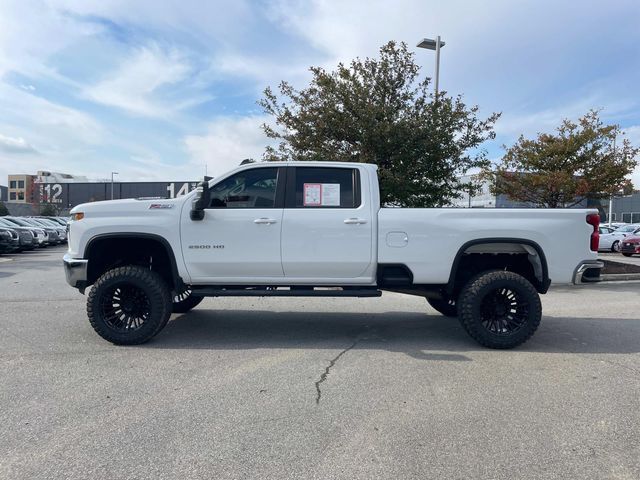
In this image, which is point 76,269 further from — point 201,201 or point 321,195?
point 321,195

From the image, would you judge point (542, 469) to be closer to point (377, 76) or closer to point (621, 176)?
point (377, 76)

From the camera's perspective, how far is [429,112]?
1095 centimetres

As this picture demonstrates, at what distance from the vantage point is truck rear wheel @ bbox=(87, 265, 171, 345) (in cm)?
550

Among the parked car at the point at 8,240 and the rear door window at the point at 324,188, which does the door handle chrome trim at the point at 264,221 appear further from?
the parked car at the point at 8,240

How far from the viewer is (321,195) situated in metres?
5.72

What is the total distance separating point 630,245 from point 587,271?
16872 mm

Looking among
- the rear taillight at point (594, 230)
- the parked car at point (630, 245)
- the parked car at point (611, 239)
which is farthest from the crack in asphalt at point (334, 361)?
the parked car at point (611, 239)

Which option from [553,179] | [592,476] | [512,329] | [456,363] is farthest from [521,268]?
[553,179]

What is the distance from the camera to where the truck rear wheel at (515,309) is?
5496mm

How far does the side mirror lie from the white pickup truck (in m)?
0.01

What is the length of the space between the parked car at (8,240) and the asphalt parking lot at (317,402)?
1431cm

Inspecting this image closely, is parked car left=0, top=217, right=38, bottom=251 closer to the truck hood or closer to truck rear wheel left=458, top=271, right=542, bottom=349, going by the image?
the truck hood

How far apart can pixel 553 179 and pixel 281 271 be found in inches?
425

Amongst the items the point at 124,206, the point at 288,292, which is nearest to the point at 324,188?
the point at 288,292
